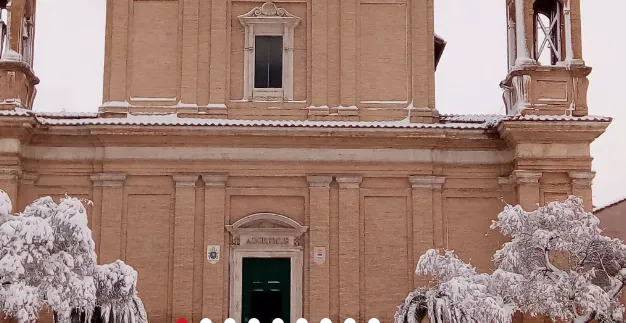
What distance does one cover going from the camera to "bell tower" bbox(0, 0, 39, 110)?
21469mm

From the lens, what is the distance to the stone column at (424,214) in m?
21.6

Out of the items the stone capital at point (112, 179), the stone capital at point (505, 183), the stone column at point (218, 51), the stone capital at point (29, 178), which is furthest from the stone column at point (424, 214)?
the stone capital at point (29, 178)

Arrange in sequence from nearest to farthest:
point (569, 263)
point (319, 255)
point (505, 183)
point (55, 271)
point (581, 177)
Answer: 1. point (55, 271)
2. point (569, 263)
3. point (581, 177)
4. point (319, 255)
5. point (505, 183)

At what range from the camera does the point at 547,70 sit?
71.7 feet

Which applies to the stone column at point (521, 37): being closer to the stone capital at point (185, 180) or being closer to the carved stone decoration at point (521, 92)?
the carved stone decoration at point (521, 92)

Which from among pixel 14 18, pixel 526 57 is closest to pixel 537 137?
pixel 526 57

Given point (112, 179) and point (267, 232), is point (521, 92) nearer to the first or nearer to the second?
point (267, 232)

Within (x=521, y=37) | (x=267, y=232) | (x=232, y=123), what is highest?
(x=521, y=37)

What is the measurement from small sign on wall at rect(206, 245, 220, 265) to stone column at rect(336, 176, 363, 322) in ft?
9.27

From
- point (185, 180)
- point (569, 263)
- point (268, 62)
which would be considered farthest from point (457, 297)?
point (268, 62)

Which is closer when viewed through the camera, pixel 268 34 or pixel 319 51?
pixel 319 51

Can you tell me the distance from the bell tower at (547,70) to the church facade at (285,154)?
0.04 meters

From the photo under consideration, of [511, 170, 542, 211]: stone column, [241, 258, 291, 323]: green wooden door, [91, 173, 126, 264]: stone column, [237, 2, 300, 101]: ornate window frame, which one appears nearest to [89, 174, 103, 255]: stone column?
[91, 173, 126, 264]: stone column

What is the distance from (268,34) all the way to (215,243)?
529 cm
